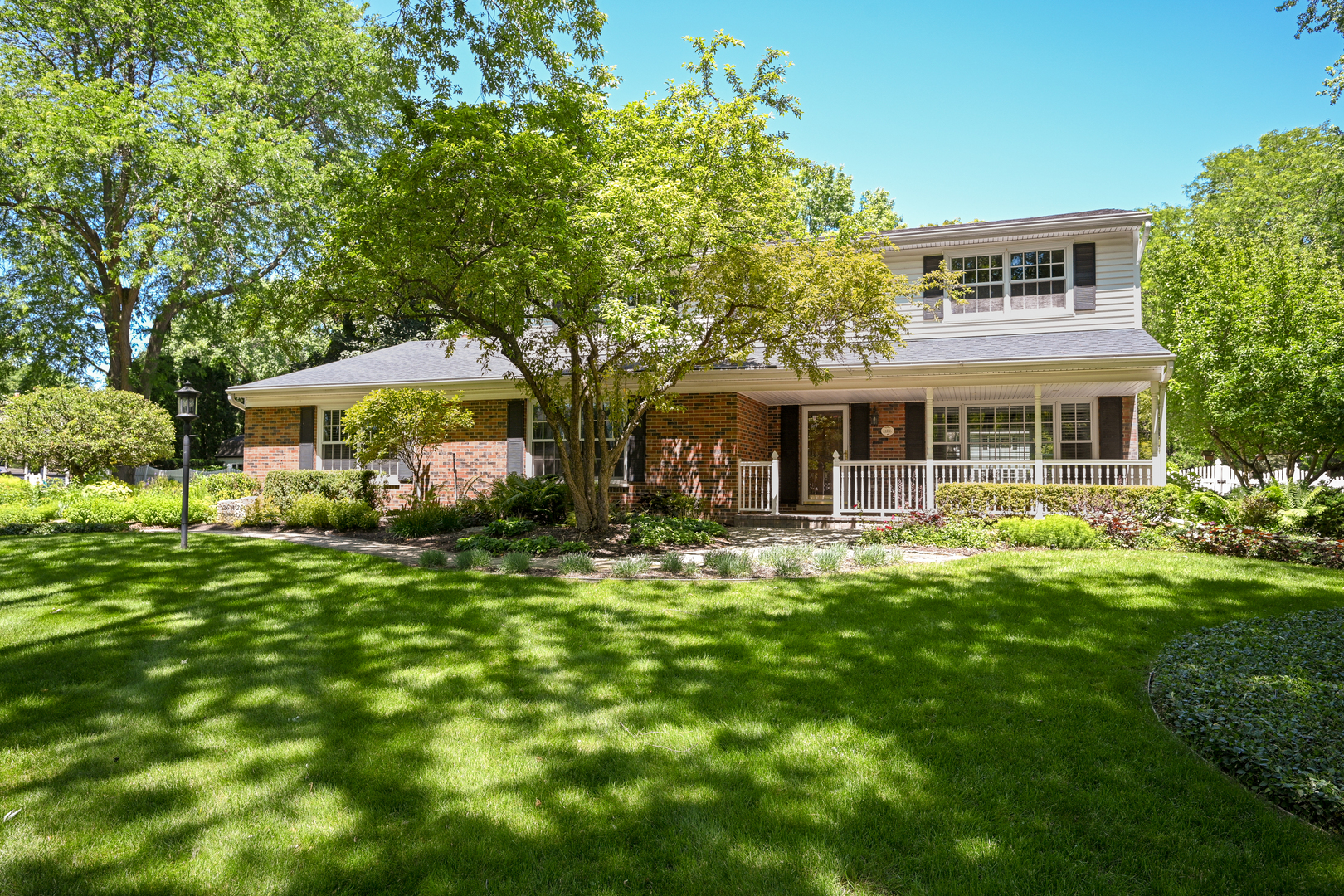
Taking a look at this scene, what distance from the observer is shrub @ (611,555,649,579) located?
24.5 feet

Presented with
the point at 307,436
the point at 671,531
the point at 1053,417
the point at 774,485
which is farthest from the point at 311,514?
the point at 1053,417

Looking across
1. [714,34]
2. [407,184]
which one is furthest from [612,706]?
[714,34]

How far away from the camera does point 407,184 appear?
8242mm

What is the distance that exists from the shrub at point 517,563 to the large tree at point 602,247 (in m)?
2.83

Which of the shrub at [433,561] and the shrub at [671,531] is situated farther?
the shrub at [671,531]

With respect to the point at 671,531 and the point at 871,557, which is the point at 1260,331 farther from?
the point at 671,531

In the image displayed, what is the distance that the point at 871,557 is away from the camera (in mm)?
8062

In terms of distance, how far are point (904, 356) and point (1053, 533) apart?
4.58m

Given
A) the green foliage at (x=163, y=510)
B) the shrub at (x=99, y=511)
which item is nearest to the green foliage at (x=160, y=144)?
the green foliage at (x=163, y=510)

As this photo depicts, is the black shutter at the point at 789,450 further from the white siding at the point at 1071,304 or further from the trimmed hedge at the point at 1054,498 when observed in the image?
the trimmed hedge at the point at 1054,498

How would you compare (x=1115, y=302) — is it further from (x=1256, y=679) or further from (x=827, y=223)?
(x=827, y=223)

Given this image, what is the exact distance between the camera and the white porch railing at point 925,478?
38.7 feet

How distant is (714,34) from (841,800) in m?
12.1

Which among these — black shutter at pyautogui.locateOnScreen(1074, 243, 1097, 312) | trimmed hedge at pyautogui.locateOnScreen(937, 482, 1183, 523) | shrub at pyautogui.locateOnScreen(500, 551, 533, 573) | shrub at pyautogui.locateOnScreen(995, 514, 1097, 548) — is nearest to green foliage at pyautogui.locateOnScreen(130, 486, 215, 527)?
shrub at pyautogui.locateOnScreen(500, 551, 533, 573)
